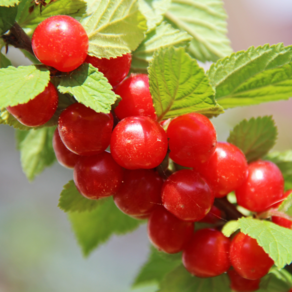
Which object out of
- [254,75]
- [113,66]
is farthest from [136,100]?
[254,75]

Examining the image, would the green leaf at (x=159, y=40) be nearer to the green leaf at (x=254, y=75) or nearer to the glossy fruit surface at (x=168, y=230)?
the green leaf at (x=254, y=75)

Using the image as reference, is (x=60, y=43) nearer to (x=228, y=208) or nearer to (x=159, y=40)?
(x=159, y=40)

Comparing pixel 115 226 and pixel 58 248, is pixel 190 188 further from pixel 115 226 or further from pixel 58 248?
pixel 58 248

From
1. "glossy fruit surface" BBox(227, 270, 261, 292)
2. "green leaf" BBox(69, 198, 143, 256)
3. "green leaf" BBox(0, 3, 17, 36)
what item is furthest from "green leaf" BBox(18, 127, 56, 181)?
"glossy fruit surface" BBox(227, 270, 261, 292)

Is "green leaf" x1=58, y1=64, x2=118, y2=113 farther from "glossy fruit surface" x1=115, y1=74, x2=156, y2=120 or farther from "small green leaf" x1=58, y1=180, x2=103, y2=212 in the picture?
"small green leaf" x1=58, y1=180, x2=103, y2=212

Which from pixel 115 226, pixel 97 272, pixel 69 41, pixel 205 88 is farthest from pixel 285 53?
pixel 97 272

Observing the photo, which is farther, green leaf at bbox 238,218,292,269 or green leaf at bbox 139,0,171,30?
green leaf at bbox 139,0,171,30
